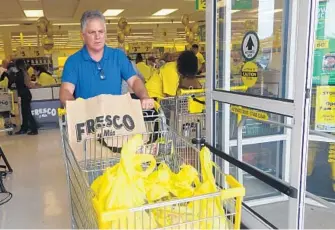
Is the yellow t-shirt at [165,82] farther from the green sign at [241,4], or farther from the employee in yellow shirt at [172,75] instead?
the green sign at [241,4]

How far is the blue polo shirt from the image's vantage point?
2207 mm

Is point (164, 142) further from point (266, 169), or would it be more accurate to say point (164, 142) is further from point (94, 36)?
point (266, 169)

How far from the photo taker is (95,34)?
80.2 inches

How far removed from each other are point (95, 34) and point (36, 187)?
265 centimetres

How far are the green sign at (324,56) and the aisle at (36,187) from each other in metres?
2.65

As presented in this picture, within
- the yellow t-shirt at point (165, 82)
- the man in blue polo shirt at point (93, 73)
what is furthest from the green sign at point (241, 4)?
the yellow t-shirt at point (165, 82)

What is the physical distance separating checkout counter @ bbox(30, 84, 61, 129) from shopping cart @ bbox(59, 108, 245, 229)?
5.98 m

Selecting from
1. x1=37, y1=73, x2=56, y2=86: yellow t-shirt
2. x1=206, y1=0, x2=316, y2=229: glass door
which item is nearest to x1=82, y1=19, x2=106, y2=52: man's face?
x1=206, y1=0, x2=316, y2=229: glass door

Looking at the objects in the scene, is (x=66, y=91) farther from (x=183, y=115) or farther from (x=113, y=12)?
(x=113, y=12)

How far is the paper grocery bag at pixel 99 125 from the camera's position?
1.75 meters

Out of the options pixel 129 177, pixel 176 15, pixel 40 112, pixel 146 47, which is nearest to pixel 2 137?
pixel 40 112

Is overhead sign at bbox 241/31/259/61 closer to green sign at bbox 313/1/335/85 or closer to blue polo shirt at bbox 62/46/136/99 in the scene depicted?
green sign at bbox 313/1/335/85

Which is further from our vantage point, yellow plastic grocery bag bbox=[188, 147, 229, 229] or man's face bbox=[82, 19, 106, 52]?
man's face bbox=[82, 19, 106, 52]

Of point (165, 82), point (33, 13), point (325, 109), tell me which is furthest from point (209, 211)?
point (33, 13)
